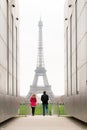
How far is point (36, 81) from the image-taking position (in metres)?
96.0

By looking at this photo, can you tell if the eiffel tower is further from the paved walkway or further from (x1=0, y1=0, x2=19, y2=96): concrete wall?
the paved walkway

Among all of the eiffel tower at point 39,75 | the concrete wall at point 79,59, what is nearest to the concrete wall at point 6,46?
the concrete wall at point 79,59

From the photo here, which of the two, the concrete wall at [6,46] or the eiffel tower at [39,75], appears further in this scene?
the eiffel tower at [39,75]

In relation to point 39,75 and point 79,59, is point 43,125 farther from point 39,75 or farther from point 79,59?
point 39,75

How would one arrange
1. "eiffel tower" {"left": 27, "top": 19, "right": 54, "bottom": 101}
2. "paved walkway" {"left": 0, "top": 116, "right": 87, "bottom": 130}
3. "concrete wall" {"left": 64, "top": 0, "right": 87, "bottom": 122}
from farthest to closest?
"eiffel tower" {"left": 27, "top": 19, "right": 54, "bottom": 101}, "paved walkway" {"left": 0, "top": 116, "right": 87, "bottom": 130}, "concrete wall" {"left": 64, "top": 0, "right": 87, "bottom": 122}

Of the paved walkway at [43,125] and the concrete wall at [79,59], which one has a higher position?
the concrete wall at [79,59]

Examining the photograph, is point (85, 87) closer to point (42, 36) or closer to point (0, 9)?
point (0, 9)

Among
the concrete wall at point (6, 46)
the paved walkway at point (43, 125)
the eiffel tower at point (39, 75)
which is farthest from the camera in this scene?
the eiffel tower at point (39, 75)

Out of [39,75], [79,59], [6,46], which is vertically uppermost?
[6,46]

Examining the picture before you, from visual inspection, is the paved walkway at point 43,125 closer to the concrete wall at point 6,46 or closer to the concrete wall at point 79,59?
the concrete wall at point 79,59

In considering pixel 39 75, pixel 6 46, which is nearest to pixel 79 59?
pixel 6 46

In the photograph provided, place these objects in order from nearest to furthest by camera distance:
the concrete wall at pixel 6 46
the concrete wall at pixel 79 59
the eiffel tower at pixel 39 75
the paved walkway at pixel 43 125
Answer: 1. the concrete wall at pixel 79 59
2. the paved walkway at pixel 43 125
3. the concrete wall at pixel 6 46
4. the eiffel tower at pixel 39 75

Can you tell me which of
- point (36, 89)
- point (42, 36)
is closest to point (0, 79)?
point (36, 89)

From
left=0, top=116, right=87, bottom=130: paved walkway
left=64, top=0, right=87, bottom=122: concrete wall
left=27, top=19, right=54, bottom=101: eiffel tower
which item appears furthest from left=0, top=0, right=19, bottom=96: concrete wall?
left=27, top=19, right=54, bottom=101: eiffel tower
